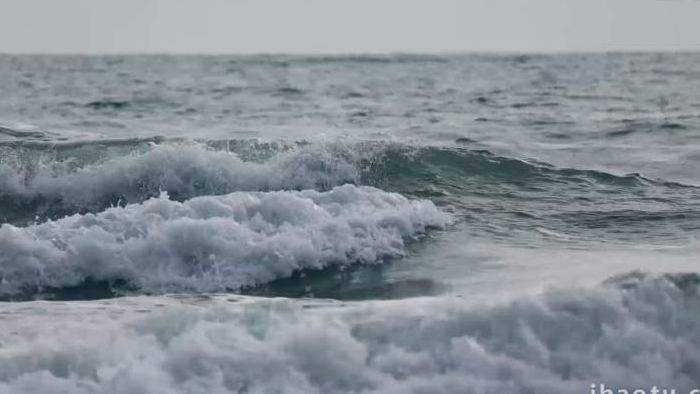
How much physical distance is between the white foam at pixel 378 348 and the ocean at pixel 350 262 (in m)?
0.01

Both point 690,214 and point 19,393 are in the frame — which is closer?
→ point 19,393

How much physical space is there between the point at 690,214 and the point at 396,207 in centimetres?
297

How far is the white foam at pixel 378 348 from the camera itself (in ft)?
18.8

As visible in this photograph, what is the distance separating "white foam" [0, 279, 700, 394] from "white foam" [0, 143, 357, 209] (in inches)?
189

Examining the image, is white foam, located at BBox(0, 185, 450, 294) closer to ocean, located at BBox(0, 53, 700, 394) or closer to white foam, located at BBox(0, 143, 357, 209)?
ocean, located at BBox(0, 53, 700, 394)

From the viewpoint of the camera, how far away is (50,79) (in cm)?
3484

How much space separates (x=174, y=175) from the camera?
11.6m

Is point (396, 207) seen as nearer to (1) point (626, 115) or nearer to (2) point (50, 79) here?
(1) point (626, 115)

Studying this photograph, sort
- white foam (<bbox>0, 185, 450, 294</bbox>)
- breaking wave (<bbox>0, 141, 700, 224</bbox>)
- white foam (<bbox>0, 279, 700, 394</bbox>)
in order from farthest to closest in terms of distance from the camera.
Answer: breaking wave (<bbox>0, 141, 700, 224</bbox>)
white foam (<bbox>0, 185, 450, 294</bbox>)
white foam (<bbox>0, 279, 700, 394</bbox>)

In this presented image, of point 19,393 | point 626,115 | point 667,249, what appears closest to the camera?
point 19,393

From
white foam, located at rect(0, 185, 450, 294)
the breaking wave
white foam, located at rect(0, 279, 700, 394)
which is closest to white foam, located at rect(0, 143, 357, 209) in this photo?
the breaking wave

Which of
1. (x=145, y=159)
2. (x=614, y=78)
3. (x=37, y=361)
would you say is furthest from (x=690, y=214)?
(x=614, y=78)

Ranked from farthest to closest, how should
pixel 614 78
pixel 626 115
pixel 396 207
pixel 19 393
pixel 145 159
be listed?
pixel 614 78, pixel 626 115, pixel 145 159, pixel 396 207, pixel 19 393

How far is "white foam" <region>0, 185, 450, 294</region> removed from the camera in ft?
26.5
